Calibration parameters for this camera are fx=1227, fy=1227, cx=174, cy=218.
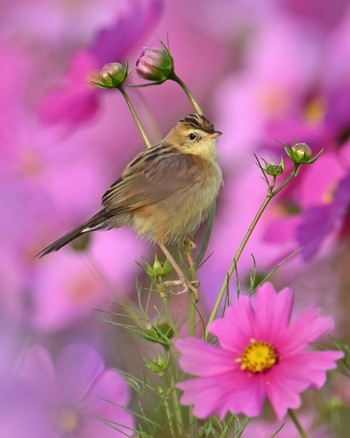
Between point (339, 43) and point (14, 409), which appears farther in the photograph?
point (339, 43)

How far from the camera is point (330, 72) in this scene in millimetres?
1102

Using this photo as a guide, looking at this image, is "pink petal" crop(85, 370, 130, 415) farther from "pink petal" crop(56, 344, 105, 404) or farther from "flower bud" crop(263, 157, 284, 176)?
"flower bud" crop(263, 157, 284, 176)

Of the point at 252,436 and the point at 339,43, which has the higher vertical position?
the point at 339,43

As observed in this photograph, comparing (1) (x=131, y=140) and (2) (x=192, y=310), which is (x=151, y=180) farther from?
(1) (x=131, y=140)

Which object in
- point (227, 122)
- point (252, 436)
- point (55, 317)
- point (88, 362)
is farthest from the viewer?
point (227, 122)

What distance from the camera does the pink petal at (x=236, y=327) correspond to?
0.49 metres

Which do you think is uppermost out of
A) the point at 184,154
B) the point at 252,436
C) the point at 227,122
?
the point at 184,154

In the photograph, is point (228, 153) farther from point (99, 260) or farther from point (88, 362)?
point (88, 362)

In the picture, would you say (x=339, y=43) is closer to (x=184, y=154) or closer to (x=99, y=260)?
(x=99, y=260)

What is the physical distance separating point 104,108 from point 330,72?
0.23m

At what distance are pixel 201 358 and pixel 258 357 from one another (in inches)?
1.3

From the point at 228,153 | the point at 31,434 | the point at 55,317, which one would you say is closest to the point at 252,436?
the point at 31,434

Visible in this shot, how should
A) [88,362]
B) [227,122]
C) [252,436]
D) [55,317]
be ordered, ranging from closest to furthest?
1. [88,362]
2. [252,436]
3. [55,317]
4. [227,122]

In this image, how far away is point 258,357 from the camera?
1.65 ft
